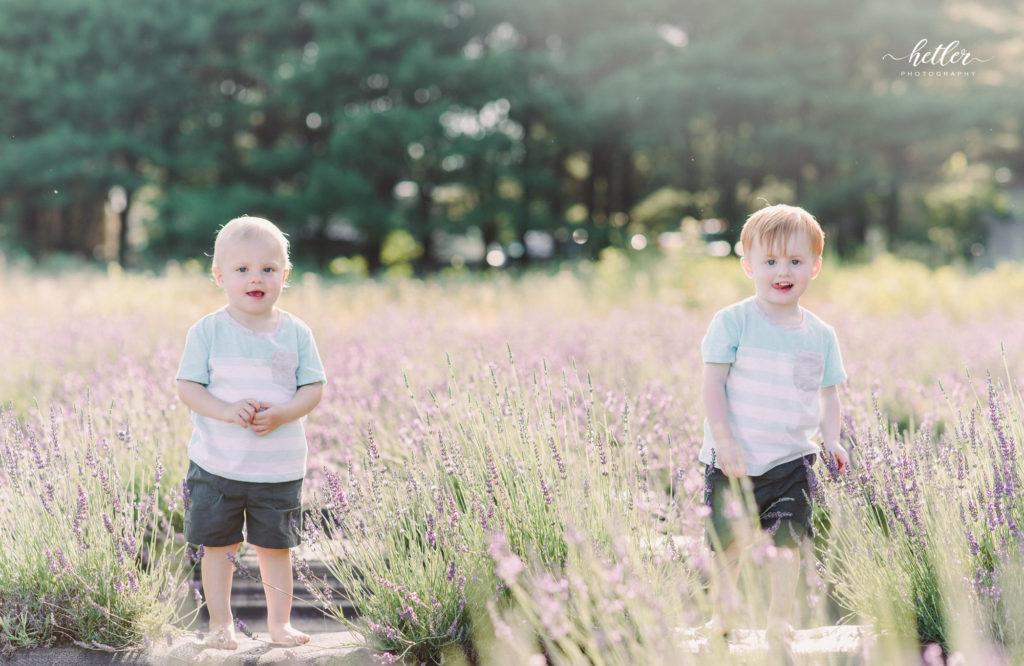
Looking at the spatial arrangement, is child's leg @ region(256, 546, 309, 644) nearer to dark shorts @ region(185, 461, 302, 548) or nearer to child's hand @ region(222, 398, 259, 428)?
dark shorts @ region(185, 461, 302, 548)

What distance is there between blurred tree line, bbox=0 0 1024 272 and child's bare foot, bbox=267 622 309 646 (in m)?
15.6

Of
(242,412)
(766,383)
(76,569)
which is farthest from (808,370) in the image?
(76,569)

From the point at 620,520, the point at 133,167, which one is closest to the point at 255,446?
the point at 620,520

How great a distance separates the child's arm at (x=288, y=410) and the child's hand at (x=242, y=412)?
2 cm

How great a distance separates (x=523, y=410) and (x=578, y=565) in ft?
1.55

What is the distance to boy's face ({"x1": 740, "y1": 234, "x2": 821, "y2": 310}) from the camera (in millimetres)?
2574

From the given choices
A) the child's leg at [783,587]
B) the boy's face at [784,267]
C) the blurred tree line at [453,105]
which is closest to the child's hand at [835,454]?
the child's leg at [783,587]

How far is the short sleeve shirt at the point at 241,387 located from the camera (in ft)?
8.41

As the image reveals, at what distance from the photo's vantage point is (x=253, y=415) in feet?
8.15

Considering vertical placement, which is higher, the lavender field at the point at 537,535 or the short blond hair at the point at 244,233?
the short blond hair at the point at 244,233

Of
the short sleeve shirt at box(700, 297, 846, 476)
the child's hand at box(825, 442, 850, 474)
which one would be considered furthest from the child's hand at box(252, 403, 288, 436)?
the child's hand at box(825, 442, 850, 474)

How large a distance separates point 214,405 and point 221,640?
673 mm

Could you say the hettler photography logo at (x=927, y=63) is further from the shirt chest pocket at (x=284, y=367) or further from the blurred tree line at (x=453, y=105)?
the shirt chest pocket at (x=284, y=367)

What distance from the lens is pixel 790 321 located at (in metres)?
2.68
